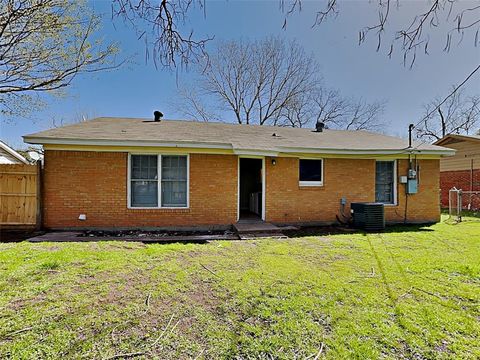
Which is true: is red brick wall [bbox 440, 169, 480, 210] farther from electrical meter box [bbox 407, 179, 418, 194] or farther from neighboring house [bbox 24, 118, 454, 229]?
electrical meter box [bbox 407, 179, 418, 194]

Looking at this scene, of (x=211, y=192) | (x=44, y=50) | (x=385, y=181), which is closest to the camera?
(x=211, y=192)

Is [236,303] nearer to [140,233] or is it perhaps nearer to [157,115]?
[140,233]

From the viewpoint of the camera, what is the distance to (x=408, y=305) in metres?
3.17

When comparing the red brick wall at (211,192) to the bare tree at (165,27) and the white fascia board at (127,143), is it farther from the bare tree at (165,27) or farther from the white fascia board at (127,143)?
the bare tree at (165,27)

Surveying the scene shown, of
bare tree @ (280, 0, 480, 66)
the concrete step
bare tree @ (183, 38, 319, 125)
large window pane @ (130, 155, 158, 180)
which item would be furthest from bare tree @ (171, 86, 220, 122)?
bare tree @ (280, 0, 480, 66)

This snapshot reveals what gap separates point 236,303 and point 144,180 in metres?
5.90

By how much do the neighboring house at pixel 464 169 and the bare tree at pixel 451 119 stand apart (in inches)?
585

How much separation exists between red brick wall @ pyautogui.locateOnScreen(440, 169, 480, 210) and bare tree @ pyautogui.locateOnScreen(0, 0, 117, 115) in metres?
20.3

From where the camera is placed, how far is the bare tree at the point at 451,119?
28466 millimetres

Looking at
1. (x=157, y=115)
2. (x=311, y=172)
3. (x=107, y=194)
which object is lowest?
(x=107, y=194)

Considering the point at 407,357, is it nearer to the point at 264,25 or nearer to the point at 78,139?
the point at 264,25

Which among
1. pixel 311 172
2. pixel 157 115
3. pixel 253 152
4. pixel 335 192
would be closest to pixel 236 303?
pixel 253 152

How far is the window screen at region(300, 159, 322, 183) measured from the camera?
916cm

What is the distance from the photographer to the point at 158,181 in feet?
26.3
